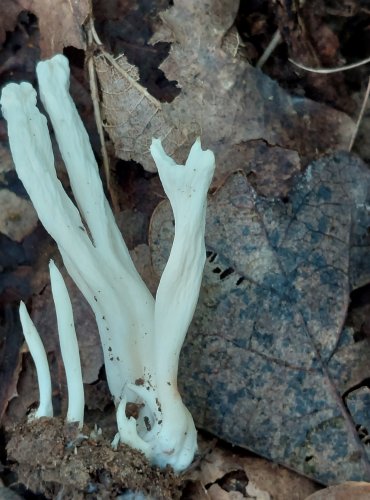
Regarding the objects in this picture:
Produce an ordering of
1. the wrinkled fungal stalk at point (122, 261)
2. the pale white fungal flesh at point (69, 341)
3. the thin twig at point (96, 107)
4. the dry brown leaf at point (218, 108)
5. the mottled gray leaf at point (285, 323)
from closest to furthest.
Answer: the wrinkled fungal stalk at point (122, 261), the pale white fungal flesh at point (69, 341), the mottled gray leaf at point (285, 323), the dry brown leaf at point (218, 108), the thin twig at point (96, 107)

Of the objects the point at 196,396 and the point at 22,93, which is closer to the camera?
the point at 22,93

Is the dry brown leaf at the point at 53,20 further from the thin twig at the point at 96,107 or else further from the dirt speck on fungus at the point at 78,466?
the dirt speck on fungus at the point at 78,466

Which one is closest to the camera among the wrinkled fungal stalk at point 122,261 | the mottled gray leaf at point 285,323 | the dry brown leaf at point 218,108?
the wrinkled fungal stalk at point 122,261

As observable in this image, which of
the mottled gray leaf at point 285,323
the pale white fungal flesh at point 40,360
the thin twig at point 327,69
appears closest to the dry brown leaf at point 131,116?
the mottled gray leaf at point 285,323

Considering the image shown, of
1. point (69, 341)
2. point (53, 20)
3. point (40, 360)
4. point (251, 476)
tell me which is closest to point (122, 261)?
point (69, 341)

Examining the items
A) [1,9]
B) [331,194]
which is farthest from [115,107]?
[331,194]

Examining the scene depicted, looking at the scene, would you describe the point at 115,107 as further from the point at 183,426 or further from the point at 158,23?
the point at 183,426
